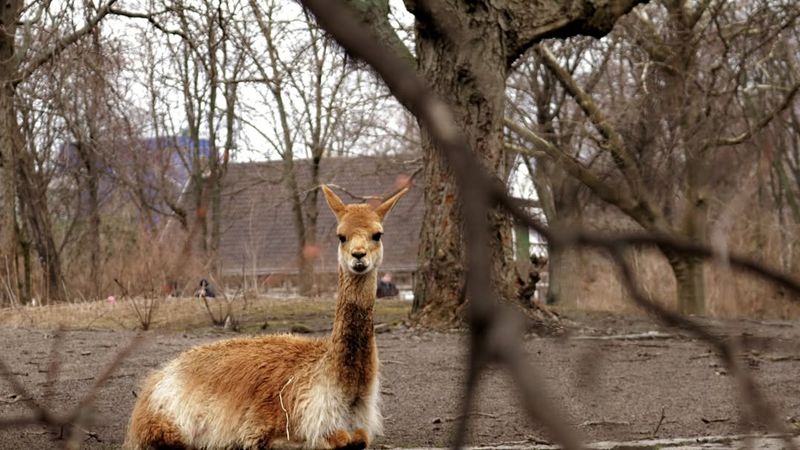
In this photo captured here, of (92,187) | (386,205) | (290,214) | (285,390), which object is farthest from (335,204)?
(290,214)

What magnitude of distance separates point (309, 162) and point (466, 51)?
33.2 metres

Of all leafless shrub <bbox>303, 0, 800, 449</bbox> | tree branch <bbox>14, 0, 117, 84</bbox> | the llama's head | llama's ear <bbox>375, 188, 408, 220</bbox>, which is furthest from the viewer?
tree branch <bbox>14, 0, 117, 84</bbox>

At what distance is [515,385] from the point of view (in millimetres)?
919

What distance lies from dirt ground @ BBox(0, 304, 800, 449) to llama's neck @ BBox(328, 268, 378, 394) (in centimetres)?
73

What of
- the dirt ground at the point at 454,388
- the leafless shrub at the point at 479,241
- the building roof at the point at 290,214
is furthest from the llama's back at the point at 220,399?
the building roof at the point at 290,214

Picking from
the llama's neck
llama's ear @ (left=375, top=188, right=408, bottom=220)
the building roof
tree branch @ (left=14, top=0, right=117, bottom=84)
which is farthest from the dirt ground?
the building roof

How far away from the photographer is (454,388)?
355 inches

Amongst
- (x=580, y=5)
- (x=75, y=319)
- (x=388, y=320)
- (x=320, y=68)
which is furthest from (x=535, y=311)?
(x=320, y=68)

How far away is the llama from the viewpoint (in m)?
5.81

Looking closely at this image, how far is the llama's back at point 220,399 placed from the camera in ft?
19.3

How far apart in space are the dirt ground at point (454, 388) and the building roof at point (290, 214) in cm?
1673

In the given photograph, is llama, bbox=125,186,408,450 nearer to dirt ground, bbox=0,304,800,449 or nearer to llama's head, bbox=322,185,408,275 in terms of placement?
llama's head, bbox=322,185,408,275

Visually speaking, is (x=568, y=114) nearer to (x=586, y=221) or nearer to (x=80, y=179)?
(x=80, y=179)

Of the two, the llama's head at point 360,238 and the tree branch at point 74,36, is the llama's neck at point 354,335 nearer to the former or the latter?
the llama's head at point 360,238
